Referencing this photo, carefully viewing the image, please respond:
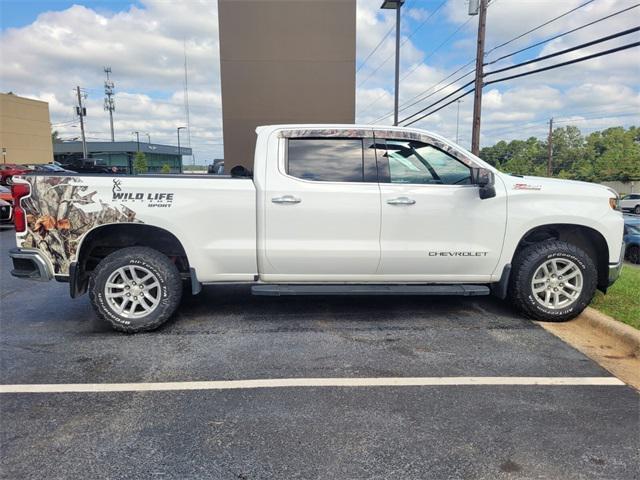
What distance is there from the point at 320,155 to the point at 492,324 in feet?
8.17

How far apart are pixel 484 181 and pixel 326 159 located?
1540mm

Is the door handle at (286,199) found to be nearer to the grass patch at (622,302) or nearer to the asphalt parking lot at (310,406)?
the asphalt parking lot at (310,406)

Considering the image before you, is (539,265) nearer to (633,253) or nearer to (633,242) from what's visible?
(633,242)

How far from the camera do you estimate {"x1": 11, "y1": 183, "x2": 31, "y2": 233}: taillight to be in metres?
4.40

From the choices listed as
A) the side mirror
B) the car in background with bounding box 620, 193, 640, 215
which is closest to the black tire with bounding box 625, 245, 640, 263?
the side mirror

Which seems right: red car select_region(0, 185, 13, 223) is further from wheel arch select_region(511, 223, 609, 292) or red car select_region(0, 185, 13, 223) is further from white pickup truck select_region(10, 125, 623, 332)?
wheel arch select_region(511, 223, 609, 292)

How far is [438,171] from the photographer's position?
4.82 meters

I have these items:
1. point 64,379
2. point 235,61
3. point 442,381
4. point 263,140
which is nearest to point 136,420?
point 64,379

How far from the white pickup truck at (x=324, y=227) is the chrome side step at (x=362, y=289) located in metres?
0.02

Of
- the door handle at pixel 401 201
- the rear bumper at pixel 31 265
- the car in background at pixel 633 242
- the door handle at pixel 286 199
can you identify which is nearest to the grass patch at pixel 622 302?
the door handle at pixel 401 201

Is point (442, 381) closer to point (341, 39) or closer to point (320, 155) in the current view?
point (320, 155)

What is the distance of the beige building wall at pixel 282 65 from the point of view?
18.3 meters

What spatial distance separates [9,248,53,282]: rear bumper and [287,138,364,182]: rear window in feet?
8.19

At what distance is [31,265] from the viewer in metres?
4.56
